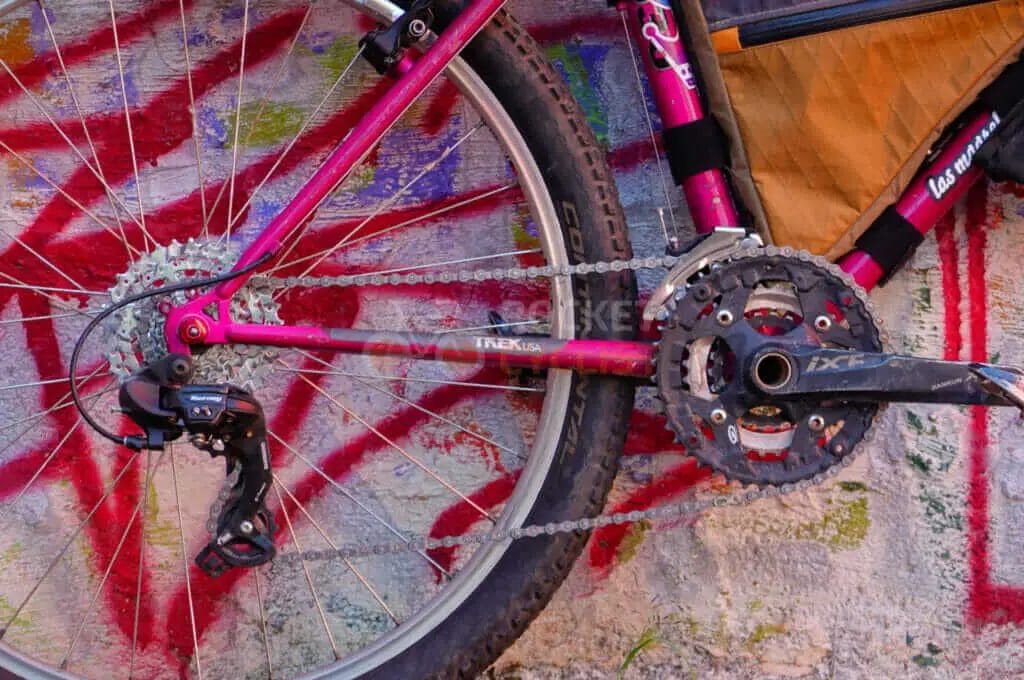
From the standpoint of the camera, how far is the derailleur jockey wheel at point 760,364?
5.42 feet

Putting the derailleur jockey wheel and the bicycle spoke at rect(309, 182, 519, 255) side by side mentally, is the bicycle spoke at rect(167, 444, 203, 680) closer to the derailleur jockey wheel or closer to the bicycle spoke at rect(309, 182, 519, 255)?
the bicycle spoke at rect(309, 182, 519, 255)

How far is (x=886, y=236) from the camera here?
1.79m

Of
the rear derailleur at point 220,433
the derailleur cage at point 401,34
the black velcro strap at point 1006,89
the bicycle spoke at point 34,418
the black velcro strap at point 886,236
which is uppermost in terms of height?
the black velcro strap at point 1006,89

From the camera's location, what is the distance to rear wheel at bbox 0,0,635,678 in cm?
206

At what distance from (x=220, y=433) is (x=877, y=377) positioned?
1028mm

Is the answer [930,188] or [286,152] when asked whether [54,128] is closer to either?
[286,152]

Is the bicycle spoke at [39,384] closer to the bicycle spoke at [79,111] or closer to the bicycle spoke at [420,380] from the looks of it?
the bicycle spoke at [79,111]

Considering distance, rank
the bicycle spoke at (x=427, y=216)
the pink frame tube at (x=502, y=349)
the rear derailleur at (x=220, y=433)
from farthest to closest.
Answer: the bicycle spoke at (x=427, y=216) < the pink frame tube at (x=502, y=349) < the rear derailleur at (x=220, y=433)

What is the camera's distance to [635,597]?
2.12 metres

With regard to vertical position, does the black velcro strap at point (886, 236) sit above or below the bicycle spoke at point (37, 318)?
above

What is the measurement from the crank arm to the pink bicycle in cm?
4

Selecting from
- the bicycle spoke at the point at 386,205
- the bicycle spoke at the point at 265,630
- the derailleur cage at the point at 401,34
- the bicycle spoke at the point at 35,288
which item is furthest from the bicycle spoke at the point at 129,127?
the bicycle spoke at the point at 265,630

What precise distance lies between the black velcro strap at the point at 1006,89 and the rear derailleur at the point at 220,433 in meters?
1.30

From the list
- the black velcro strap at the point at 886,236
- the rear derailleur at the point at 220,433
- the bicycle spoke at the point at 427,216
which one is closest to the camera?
the rear derailleur at the point at 220,433
